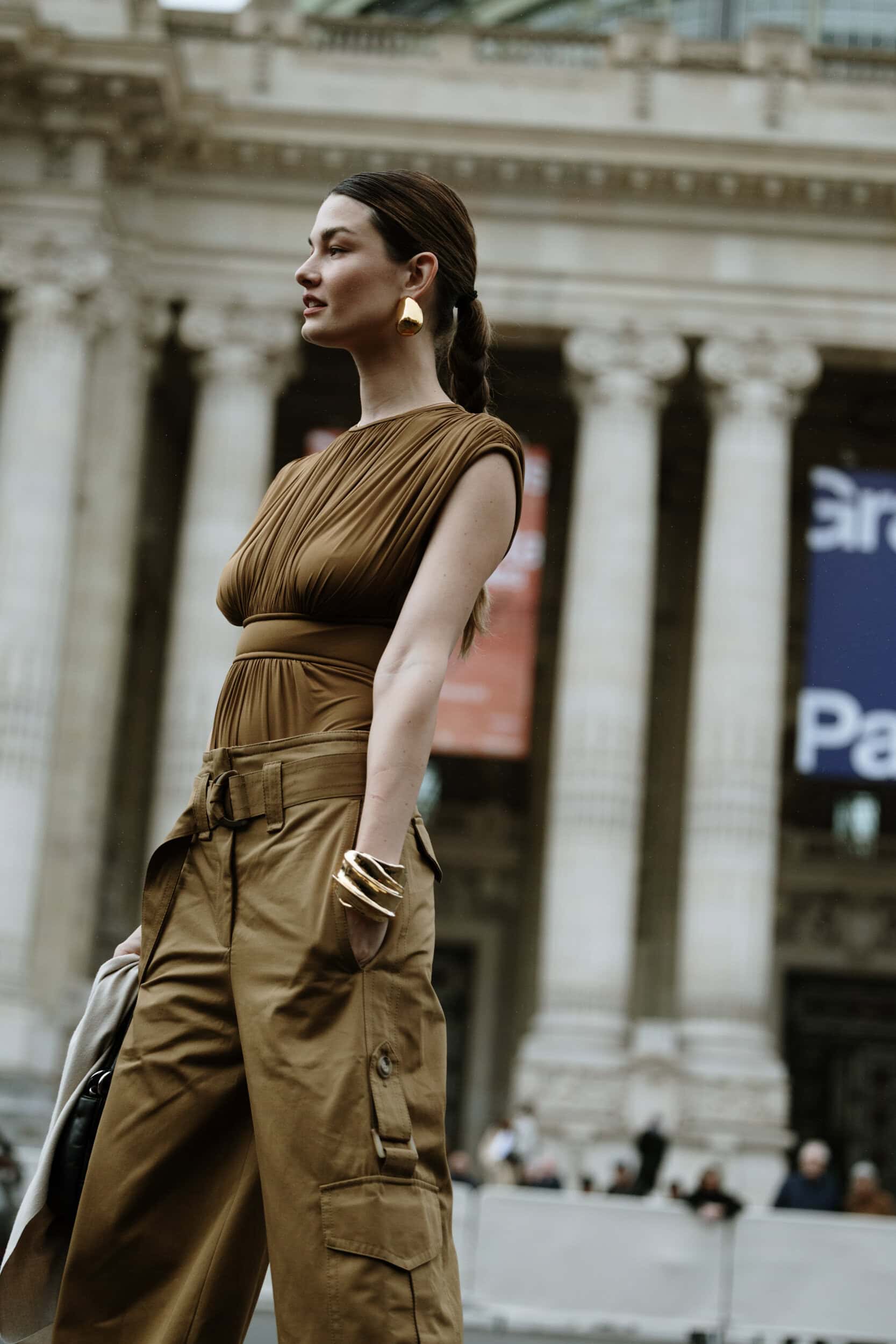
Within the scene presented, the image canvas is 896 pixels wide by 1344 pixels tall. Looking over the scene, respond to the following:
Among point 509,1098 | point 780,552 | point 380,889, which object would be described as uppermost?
point 780,552

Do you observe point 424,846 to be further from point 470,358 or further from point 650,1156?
point 650,1156

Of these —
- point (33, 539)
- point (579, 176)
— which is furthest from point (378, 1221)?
point (579, 176)

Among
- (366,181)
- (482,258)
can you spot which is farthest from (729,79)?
(366,181)

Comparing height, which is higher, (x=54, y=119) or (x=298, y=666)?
(x=54, y=119)

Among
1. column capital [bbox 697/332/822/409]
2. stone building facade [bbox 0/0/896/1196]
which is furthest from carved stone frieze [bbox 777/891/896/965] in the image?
column capital [bbox 697/332/822/409]

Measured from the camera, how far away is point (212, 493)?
90.6ft

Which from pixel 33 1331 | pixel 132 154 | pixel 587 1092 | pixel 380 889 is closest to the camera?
pixel 380 889

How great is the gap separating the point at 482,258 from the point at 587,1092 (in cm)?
1103

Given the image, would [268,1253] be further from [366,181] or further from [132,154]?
[132,154]

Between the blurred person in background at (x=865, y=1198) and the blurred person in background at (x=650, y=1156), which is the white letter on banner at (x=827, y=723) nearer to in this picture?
the blurred person in background at (x=650, y=1156)

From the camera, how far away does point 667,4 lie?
41.2 m

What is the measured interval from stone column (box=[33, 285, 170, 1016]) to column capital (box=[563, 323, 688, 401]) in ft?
18.5

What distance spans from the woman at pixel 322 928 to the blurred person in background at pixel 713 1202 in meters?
11.8

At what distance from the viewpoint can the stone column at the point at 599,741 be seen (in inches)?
1012
